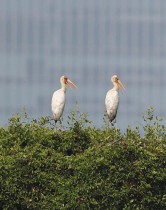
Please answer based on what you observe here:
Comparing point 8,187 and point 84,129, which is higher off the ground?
point 84,129

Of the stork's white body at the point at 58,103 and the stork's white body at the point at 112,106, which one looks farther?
the stork's white body at the point at 112,106

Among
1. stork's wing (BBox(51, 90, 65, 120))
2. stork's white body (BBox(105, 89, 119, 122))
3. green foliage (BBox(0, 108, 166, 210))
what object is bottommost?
green foliage (BBox(0, 108, 166, 210))

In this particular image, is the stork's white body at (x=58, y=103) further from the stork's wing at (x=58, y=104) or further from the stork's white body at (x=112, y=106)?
the stork's white body at (x=112, y=106)

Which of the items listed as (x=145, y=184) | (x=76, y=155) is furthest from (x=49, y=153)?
(x=145, y=184)

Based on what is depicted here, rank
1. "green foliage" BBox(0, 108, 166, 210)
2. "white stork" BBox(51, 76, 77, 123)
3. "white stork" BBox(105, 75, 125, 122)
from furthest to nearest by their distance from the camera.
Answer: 1. "white stork" BBox(105, 75, 125, 122)
2. "white stork" BBox(51, 76, 77, 123)
3. "green foliage" BBox(0, 108, 166, 210)

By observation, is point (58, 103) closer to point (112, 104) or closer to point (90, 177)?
point (112, 104)

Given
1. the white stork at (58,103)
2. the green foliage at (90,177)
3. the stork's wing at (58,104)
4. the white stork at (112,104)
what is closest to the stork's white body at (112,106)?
the white stork at (112,104)

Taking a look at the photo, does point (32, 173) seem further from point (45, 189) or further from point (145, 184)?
point (145, 184)

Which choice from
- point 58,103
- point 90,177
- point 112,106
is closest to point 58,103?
point 58,103

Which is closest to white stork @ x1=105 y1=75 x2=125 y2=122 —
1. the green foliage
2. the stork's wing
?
the stork's wing

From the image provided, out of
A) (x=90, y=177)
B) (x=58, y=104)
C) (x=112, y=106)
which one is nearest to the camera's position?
(x=90, y=177)

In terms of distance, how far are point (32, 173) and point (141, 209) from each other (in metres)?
1.87

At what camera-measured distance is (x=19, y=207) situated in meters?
18.9

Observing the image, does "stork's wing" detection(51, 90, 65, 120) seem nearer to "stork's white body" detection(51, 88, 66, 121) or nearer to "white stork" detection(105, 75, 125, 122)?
"stork's white body" detection(51, 88, 66, 121)
